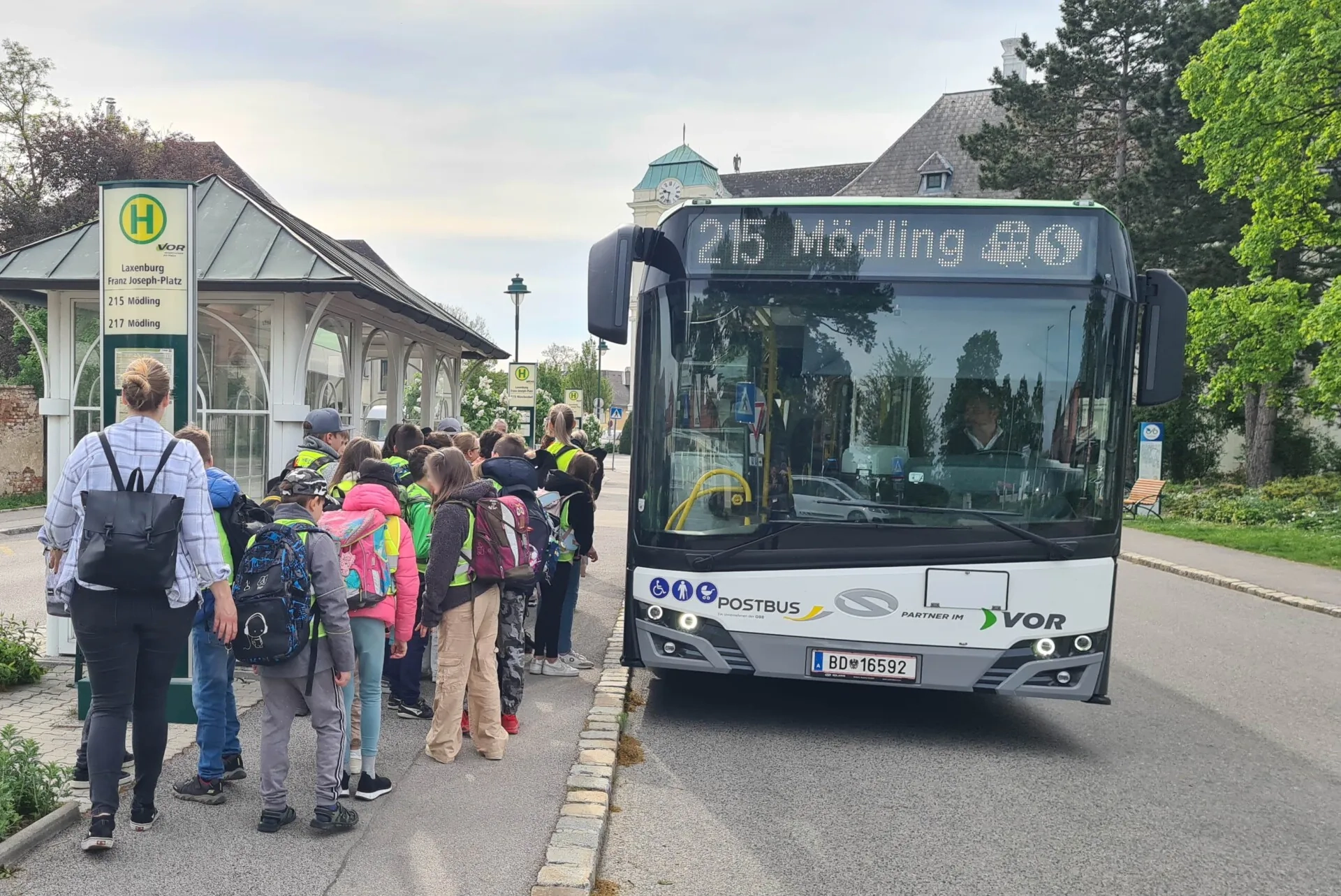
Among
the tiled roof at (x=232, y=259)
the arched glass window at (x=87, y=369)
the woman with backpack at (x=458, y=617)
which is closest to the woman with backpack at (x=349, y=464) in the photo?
the woman with backpack at (x=458, y=617)

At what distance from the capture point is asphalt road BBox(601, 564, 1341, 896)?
4.64 meters

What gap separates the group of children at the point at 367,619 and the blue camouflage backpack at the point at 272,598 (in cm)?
2

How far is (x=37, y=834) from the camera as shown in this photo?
14.3 feet

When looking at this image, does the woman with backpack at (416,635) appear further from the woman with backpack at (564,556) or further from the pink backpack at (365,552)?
the woman with backpack at (564,556)

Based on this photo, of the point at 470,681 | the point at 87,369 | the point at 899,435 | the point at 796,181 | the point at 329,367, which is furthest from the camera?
the point at 796,181

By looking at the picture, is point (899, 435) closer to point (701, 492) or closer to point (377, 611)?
point (701, 492)

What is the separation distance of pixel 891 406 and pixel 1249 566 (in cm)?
1461

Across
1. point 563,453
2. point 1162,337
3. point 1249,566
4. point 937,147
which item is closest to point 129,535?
point 563,453

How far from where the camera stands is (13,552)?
1580 centimetres

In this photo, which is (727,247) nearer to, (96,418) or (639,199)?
(96,418)

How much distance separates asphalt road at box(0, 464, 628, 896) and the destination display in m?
3.02

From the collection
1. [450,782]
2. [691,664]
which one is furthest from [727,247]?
[450,782]

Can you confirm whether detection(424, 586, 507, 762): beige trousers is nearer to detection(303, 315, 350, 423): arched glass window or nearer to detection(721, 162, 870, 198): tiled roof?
detection(303, 315, 350, 423): arched glass window

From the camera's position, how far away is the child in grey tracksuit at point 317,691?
15.3 ft
